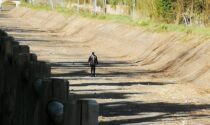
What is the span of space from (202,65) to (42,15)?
63.3 metres

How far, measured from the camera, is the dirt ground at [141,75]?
1375 cm

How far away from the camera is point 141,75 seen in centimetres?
2184

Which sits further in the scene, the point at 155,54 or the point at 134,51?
the point at 134,51

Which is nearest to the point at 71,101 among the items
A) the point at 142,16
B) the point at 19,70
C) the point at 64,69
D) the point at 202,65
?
the point at 19,70

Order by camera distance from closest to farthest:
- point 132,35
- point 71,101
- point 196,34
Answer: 1. point 71,101
2. point 196,34
3. point 132,35

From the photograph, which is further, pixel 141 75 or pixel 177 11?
pixel 177 11

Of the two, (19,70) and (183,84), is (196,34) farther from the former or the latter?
(19,70)

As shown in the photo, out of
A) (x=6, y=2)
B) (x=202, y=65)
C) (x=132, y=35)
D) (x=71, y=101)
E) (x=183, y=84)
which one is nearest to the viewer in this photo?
(x=71, y=101)

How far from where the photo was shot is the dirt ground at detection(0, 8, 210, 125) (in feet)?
45.1

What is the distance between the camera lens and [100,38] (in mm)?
39062

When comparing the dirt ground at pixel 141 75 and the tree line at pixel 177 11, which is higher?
the tree line at pixel 177 11

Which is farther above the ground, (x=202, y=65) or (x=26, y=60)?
(x=26, y=60)

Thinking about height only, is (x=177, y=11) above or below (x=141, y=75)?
above

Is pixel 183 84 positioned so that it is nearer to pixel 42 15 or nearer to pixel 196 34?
pixel 196 34
